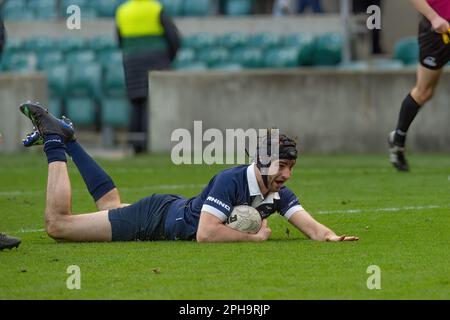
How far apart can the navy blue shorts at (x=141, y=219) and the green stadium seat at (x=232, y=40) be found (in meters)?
14.5

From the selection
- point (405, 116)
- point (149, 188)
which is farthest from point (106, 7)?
point (405, 116)

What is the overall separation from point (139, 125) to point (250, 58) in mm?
4377

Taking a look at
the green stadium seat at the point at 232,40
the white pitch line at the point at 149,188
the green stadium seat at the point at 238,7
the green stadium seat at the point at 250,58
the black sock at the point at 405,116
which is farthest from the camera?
the green stadium seat at the point at 238,7

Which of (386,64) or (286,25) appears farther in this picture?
(286,25)

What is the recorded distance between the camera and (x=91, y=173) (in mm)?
10844

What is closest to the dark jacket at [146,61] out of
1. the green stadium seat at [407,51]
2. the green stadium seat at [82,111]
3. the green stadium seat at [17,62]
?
the green stadium seat at [82,111]

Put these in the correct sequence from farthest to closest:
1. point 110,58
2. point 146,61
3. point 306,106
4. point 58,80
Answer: point 110,58 → point 58,80 → point 146,61 → point 306,106

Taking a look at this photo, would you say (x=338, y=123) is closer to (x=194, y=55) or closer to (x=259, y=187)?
(x=194, y=55)

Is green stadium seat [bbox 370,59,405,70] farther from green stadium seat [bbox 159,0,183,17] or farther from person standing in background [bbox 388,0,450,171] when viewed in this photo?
person standing in background [bbox 388,0,450,171]

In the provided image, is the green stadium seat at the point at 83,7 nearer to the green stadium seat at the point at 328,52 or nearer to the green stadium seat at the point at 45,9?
the green stadium seat at the point at 45,9

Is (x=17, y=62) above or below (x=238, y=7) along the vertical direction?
below

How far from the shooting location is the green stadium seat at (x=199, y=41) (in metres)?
25.0

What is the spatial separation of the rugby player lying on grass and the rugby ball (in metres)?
0.04

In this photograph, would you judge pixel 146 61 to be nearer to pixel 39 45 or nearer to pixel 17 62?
pixel 17 62
